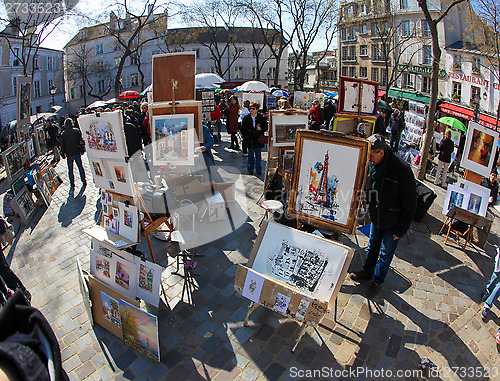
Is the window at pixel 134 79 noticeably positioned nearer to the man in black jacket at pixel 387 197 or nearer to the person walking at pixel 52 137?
the person walking at pixel 52 137

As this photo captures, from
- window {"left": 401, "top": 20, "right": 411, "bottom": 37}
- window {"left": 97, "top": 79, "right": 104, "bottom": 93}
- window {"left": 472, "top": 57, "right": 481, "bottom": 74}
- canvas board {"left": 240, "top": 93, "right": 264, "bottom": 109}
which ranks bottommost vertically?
canvas board {"left": 240, "top": 93, "right": 264, "bottom": 109}

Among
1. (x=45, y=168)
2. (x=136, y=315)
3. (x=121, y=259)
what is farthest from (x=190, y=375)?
(x=45, y=168)

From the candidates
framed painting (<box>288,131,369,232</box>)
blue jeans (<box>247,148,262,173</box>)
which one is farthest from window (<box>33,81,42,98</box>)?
framed painting (<box>288,131,369,232</box>)

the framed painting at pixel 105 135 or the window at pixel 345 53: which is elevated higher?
the window at pixel 345 53

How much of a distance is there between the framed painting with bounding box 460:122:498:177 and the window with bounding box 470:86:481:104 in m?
15.3

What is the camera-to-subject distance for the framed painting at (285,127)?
649 centimetres

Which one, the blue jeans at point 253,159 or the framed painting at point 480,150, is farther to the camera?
the blue jeans at point 253,159

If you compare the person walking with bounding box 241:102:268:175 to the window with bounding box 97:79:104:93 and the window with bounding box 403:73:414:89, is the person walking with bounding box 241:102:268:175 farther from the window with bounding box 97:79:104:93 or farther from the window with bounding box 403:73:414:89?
the window with bounding box 97:79:104:93

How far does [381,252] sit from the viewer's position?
392cm

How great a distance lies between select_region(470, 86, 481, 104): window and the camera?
1798cm

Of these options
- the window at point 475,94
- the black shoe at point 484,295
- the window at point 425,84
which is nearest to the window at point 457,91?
the window at point 475,94

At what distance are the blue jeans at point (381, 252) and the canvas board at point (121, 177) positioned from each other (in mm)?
2895

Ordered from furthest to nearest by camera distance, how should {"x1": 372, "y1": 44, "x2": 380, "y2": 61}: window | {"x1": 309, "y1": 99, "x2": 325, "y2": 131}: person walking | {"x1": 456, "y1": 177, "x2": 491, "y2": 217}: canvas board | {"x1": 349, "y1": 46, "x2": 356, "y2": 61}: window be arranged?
1. {"x1": 349, "y1": 46, "x2": 356, "y2": 61}: window
2. {"x1": 372, "y1": 44, "x2": 380, "y2": 61}: window
3. {"x1": 309, "y1": 99, "x2": 325, "y2": 131}: person walking
4. {"x1": 456, "y1": 177, "x2": 491, "y2": 217}: canvas board

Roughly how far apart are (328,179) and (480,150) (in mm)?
3253
